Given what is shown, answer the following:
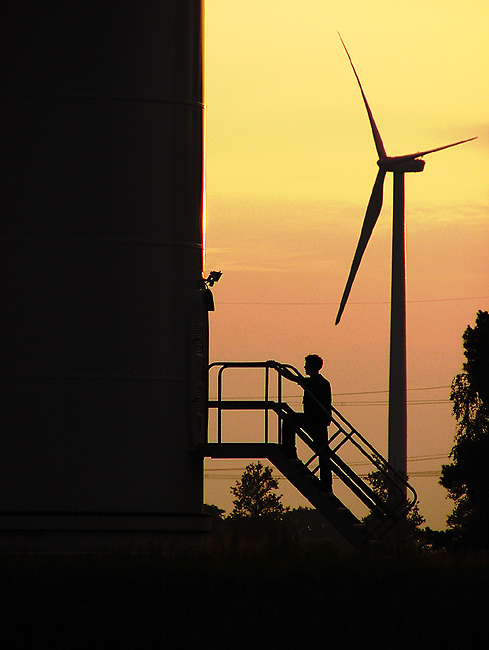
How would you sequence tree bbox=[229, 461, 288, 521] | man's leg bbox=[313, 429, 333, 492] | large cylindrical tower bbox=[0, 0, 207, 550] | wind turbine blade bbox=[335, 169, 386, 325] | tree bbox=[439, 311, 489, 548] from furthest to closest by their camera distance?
tree bbox=[229, 461, 288, 521] < tree bbox=[439, 311, 489, 548] < wind turbine blade bbox=[335, 169, 386, 325] < man's leg bbox=[313, 429, 333, 492] < large cylindrical tower bbox=[0, 0, 207, 550]

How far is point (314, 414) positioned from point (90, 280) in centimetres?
404

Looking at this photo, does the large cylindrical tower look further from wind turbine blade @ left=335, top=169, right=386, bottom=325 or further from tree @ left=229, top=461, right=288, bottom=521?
tree @ left=229, top=461, right=288, bottom=521

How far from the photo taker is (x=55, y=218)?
23.1 m

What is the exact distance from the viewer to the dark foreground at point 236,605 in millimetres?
17891

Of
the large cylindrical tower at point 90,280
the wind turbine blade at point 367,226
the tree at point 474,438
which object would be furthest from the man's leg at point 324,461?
the tree at point 474,438

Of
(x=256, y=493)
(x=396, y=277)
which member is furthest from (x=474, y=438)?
(x=256, y=493)

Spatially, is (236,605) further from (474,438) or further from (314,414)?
(474,438)

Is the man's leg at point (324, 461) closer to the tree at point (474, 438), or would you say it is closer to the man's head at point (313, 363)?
the man's head at point (313, 363)

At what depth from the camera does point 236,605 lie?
60.4 ft

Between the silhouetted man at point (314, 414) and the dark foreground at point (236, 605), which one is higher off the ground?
the silhouetted man at point (314, 414)

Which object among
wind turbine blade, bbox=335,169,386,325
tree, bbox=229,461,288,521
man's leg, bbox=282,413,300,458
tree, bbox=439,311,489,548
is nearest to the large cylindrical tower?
man's leg, bbox=282,413,300,458

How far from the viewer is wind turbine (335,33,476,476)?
52812 millimetres

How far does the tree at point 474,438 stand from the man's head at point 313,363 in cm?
3670

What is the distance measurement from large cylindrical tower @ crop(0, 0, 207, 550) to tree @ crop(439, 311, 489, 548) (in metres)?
38.1
